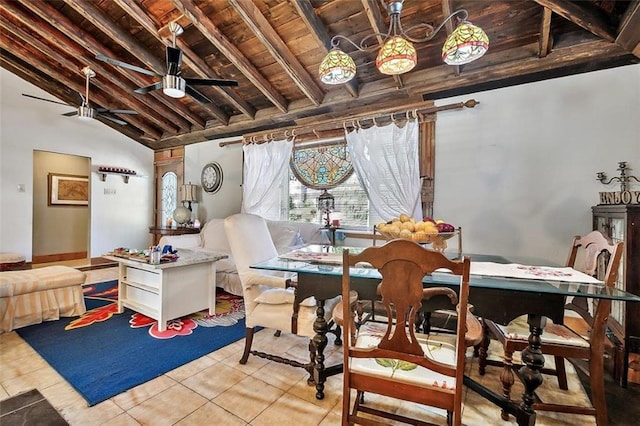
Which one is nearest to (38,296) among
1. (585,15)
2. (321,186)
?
(321,186)

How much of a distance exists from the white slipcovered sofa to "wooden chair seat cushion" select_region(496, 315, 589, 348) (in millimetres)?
2463

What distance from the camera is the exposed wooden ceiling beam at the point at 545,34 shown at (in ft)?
7.47

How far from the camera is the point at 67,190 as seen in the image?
612 cm

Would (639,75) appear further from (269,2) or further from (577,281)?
(269,2)

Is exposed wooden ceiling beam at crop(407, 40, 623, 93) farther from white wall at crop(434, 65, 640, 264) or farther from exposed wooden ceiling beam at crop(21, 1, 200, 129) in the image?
exposed wooden ceiling beam at crop(21, 1, 200, 129)

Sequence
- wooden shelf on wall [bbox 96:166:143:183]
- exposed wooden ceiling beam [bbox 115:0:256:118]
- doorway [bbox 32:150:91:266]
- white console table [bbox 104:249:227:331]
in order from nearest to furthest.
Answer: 1. white console table [bbox 104:249:227:331]
2. exposed wooden ceiling beam [bbox 115:0:256:118]
3. wooden shelf on wall [bbox 96:166:143:183]
4. doorway [bbox 32:150:91:266]

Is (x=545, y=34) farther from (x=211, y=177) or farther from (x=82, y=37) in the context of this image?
(x=211, y=177)

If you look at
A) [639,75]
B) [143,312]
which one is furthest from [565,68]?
[143,312]

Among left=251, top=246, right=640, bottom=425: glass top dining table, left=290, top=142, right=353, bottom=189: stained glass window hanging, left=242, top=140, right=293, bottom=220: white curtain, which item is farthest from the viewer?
left=242, top=140, right=293, bottom=220: white curtain

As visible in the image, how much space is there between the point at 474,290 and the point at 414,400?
588 mm

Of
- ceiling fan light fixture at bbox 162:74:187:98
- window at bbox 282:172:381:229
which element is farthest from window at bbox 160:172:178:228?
ceiling fan light fixture at bbox 162:74:187:98

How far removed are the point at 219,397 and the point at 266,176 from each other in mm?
3269

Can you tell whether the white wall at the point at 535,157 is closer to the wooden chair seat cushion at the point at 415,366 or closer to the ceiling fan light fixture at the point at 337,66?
the ceiling fan light fixture at the point at 337,66

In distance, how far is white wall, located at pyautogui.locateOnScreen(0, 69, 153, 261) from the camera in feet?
15.0
